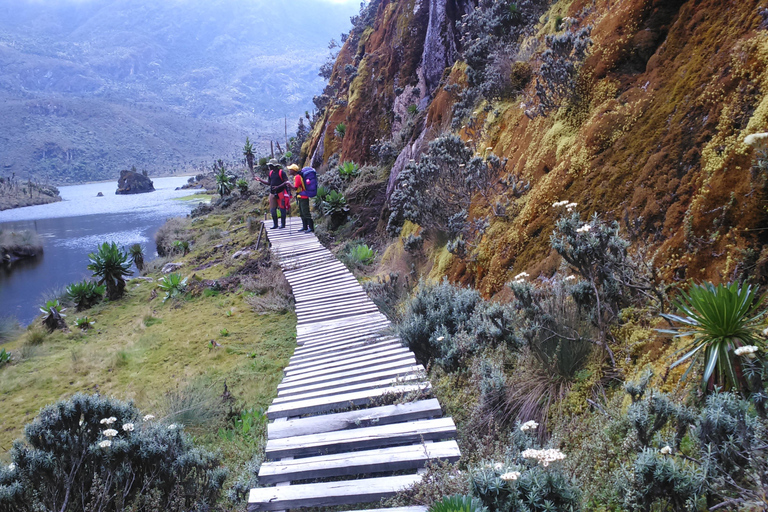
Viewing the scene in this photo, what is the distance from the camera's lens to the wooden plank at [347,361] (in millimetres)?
5102

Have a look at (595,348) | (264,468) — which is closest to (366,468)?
(264,468)

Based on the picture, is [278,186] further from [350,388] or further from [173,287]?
[350,388]

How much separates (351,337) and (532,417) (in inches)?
124

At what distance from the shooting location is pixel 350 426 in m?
3.79

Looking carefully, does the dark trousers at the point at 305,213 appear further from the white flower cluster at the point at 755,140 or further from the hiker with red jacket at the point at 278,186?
the white flower cluster at the point at 755,140

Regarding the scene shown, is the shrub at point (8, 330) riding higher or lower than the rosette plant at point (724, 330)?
lower

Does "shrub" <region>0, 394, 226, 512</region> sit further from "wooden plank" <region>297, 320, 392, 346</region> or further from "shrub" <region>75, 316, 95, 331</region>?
"shrub" <region>75, 316, 95, 331</region>

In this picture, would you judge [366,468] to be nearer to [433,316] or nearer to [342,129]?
[433,316]

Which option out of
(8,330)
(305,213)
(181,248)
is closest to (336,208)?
(305,213)

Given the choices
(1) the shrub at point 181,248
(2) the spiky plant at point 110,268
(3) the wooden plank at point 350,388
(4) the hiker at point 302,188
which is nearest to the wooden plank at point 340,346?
(3) the wooden plank at point 350,388

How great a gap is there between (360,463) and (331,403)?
40.0 inches

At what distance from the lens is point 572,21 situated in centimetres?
707

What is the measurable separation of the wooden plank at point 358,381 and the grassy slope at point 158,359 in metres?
0.77

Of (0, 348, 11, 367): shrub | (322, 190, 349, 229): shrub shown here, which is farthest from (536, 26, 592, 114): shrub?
(0, 348, 11, 367): shrub
